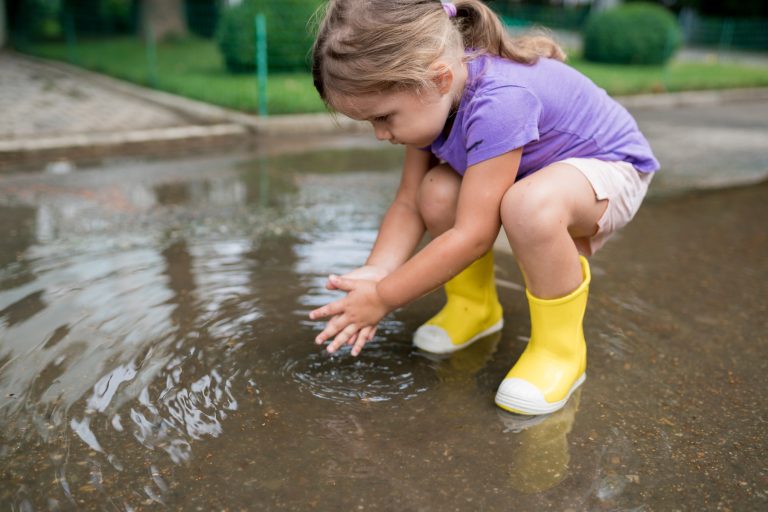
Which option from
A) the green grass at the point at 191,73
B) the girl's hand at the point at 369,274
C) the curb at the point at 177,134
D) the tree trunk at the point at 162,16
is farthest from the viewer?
the tree trunk at the point at 162,16

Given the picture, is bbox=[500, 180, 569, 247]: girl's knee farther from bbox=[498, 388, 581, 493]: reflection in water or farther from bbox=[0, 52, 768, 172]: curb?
bbox=[0, 52, 768, 172]: curb

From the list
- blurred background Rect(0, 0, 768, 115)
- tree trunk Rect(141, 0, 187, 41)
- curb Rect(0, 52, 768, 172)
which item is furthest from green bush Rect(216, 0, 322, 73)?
tree trunk Rect(141, 0, 187, 41)

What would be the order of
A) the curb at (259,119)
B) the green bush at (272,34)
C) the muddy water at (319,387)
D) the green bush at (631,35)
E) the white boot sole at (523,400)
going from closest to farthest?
1. the muddy water at (319,387)
2. the white boot sole at (523,400)
3. the curb at (259,119)
4. the green bush at (272,34)
5. the green bush at (631,35)

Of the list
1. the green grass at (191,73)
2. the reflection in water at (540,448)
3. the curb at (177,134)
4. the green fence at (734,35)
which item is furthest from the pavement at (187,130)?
the green fence at (734,35)

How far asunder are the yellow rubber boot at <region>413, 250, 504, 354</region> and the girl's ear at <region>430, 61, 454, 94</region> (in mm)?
500

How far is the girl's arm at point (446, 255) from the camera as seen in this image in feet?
5.15

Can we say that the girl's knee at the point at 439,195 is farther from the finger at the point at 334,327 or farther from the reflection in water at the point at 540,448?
the reflection in water at the point at 540,448

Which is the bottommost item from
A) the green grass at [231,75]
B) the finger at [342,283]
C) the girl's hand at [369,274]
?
the green grass at [231,75]

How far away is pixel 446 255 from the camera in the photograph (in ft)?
5.18

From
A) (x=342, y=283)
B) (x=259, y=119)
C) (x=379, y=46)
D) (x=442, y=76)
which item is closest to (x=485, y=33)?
(x=442, y=76)

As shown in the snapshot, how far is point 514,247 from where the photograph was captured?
1.61 meters

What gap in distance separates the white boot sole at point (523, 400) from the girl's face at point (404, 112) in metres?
0.59

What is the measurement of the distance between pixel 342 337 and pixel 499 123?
58cm

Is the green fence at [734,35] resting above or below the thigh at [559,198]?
below
